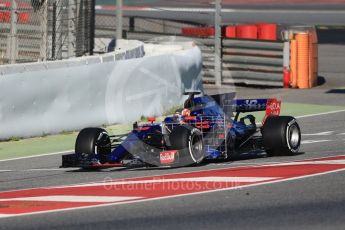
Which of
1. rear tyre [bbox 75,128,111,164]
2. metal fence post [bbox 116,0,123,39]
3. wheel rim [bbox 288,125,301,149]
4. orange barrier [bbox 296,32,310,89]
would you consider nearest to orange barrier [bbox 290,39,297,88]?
orange barrier [bbox 296,32,310,89]

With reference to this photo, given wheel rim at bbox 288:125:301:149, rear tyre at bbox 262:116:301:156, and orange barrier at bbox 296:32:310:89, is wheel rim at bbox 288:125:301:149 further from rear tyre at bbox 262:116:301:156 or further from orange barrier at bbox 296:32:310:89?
orange barrier at bbox 296:32:310:89

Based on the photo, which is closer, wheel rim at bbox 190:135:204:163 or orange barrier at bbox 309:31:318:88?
wheel rim at bbox 190:135:204:163

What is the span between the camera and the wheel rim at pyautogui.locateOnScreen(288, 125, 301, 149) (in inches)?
518

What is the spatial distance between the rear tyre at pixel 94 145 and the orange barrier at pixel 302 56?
439 inches

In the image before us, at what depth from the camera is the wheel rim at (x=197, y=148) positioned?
12289 millimetres

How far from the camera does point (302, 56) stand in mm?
23281

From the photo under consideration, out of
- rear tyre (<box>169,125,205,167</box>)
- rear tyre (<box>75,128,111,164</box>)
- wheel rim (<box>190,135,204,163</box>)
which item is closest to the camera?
rear tyre (<box>169,125,205,167</box>)

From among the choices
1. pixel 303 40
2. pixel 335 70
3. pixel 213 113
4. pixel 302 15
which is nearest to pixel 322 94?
pixel 303 40

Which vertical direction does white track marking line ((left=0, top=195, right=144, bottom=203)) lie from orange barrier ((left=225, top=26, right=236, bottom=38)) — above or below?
below

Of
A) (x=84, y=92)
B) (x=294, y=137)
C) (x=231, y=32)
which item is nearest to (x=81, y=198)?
(x=294, y=137)

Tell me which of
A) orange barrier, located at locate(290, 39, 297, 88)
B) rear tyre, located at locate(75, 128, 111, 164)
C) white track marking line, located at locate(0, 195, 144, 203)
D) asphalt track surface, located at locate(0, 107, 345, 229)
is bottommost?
white track marking line, located at locate(0, 195, 144, 203)

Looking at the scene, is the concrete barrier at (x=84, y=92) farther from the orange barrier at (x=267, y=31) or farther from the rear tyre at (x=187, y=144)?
the orange barrier at (x=267, y=31)

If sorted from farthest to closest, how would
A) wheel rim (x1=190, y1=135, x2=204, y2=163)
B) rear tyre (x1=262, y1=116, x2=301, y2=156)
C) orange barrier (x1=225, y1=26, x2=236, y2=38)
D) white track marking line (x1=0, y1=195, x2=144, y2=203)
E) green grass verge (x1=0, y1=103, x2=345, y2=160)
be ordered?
orange barrier (x1=225, y1=26, x2=236, y2=38) → green grass verge (x1=0, y1=103, x2=345, y2=160) → rear tyre (x1=262, y1=116, x2=301, y2=156) → wheel rim (x1=190, y1=135, x2=204, y2=163) → white track marking line (x1=0, y1=195, x2=144, y2=203)

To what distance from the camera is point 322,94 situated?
2238 cm
